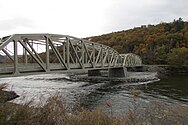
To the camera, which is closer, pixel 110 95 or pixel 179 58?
pixel 110 95

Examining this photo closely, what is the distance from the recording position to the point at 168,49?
140500 mm

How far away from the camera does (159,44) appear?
493 ft

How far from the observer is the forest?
119m

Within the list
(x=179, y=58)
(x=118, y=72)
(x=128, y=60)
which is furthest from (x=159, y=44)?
(x=118, y=72)

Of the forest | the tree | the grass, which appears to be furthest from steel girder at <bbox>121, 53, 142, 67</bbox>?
the grass

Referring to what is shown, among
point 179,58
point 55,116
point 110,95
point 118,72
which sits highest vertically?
point 179,58

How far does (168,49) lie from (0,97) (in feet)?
444

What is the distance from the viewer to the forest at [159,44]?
118956 mm

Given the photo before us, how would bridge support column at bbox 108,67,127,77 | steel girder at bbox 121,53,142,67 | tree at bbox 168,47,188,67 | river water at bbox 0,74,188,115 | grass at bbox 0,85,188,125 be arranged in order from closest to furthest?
grass at bbox 0,85,188,125 < river water at bbox 0,74,188,115 < bridge support column at bbox 108,67,127,77 < steel girder at bbox 121,53,142,67 < tree at bbox 168,47,188,67

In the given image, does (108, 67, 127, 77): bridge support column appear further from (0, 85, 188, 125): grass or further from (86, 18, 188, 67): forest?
(0, 85, 188, 125): grass

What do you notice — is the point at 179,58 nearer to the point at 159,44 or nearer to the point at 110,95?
the point at 159,44

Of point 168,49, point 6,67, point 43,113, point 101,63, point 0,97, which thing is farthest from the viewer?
point 168,49

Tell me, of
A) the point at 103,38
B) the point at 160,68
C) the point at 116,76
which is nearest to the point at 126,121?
the point at 116,76

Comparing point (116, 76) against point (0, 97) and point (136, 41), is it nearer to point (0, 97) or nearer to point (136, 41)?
point (0, 97)
